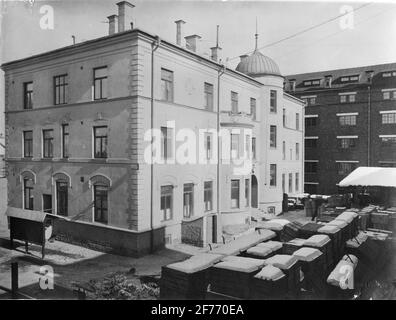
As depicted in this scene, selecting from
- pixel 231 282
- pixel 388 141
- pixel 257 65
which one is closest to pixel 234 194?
pixel 257 65

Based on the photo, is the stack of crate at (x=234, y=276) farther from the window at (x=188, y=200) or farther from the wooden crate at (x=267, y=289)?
the window at (x=188, y=200)

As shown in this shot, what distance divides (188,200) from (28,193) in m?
10.4

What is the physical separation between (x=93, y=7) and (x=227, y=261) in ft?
31.3

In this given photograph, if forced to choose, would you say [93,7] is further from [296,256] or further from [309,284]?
[309,284]

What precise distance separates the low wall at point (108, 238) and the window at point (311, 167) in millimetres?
27525

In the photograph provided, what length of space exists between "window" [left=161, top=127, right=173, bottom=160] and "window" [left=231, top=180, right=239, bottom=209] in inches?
250

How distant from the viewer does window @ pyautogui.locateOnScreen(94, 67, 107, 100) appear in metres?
16.9

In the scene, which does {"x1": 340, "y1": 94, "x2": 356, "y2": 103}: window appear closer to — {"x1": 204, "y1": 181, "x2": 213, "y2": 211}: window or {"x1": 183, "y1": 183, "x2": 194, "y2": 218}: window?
{"x1": 204, "y1": 181, "x2": 213, "y2": 211}: window

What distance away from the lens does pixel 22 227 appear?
50.2ft

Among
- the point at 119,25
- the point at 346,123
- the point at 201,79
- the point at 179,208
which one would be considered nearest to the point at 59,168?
the point at 179,208

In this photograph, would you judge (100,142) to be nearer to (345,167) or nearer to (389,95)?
(345,167)

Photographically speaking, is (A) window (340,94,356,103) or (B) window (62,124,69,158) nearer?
(B) window (62,124,69,158)

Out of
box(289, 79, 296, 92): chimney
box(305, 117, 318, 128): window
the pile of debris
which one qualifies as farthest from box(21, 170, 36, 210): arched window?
box(289, 79, 296, 92): chimney

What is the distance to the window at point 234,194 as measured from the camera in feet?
73.3
